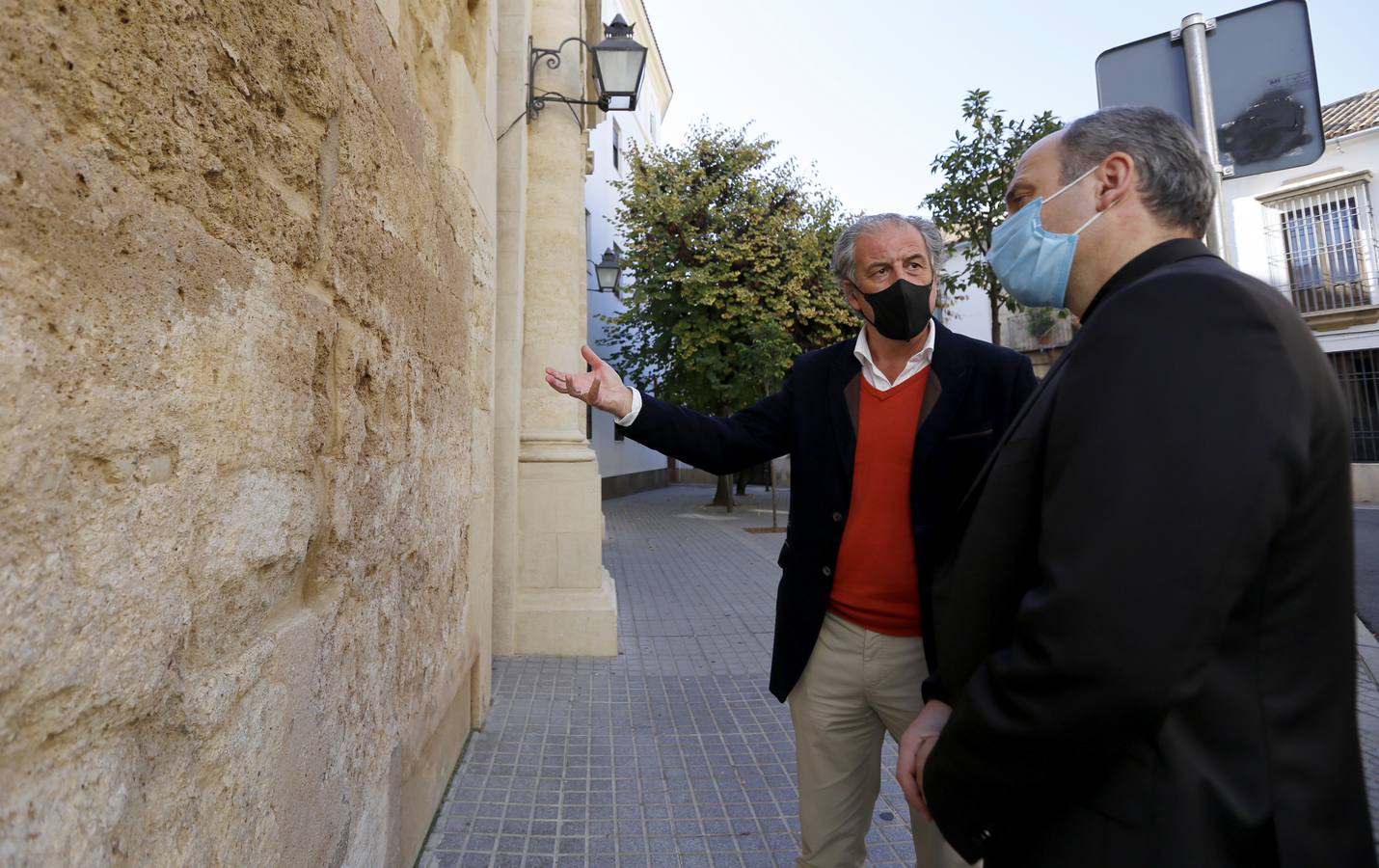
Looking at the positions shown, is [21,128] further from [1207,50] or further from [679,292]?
[679,292]

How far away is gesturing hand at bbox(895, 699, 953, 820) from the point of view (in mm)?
1338

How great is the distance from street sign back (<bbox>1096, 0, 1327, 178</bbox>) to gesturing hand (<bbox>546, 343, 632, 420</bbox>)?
2053 millimetres

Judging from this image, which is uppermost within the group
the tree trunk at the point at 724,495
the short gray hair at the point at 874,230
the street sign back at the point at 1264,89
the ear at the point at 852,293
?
the street sign back at the point at 1264,89

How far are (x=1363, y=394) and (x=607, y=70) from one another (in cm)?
1792

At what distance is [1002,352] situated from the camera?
2051mm

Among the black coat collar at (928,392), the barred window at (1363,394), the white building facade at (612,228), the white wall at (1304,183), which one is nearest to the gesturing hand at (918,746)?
the black coat collar at (928,392)

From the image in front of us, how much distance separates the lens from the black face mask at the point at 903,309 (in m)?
2.05

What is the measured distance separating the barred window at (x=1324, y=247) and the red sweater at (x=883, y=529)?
19113mm

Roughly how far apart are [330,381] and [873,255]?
1.44m

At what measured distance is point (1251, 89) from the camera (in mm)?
2600

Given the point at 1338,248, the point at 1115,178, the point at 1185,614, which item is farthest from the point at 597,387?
the point at 1338,248

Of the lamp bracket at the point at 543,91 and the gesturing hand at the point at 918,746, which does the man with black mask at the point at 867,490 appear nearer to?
the gesturing hand at the point at 918,746

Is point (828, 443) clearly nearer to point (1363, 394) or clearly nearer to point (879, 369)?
point (879, 369)

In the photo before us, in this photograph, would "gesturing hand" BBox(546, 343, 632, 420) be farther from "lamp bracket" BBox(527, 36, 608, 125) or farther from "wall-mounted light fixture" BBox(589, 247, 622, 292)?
"wall-mounted light fixture" BBox(589, 247, 622, 292)
